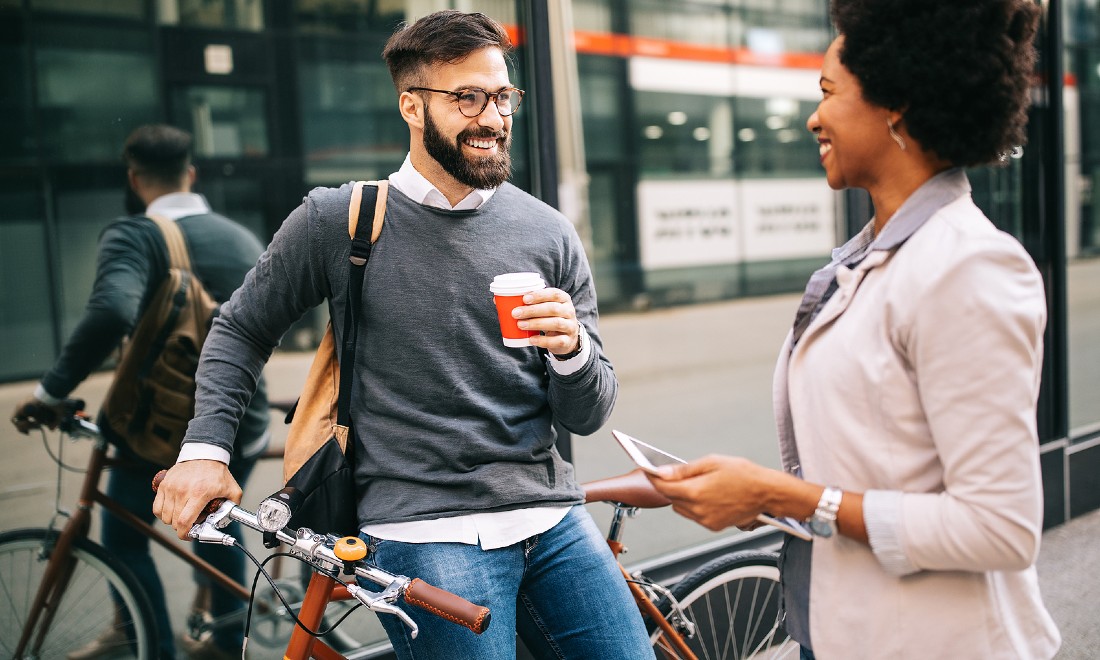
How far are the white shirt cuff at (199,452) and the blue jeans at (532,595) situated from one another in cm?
36

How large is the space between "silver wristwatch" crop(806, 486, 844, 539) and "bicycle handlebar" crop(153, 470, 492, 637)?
1.82 ft

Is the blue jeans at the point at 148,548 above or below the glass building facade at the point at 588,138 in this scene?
below

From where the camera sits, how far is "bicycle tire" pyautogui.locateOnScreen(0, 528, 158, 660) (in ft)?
9.30

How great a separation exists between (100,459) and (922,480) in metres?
2.48

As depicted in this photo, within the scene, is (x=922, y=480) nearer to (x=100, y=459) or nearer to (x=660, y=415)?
(x=100, y=459)

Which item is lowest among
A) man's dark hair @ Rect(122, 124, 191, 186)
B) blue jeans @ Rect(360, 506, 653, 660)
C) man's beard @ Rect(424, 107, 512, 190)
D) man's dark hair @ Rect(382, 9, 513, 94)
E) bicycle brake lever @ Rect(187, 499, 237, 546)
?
blue jeans @ Rect(360, 506, 653, 660)

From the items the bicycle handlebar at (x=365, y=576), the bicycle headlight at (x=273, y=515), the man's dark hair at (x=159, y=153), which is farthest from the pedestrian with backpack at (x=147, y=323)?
the bicycle headlight at (x=273, y=515)

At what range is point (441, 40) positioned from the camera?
2.09 metres

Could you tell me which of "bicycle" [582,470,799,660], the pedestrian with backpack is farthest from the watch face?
the pedestrian with backpack

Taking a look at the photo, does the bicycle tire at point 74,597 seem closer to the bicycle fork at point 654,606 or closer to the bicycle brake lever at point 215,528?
the bicycle brake lever at point 215,528

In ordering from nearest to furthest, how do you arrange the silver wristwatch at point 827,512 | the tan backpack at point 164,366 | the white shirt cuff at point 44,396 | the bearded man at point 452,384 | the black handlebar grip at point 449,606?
the silver wristwatch at point 827,512, the black handlebar grip at point 449,606, the bearded man at point 452,384, the white shirt cuff at point 44,396, the tan backpack at point 164,366

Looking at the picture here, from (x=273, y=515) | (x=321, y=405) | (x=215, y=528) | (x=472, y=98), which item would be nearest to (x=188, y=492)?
(x=215, y=528)

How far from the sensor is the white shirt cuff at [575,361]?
1.97m

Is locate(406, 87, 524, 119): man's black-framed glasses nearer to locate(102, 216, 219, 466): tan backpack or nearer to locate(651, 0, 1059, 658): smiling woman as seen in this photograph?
locate(651, 0, 1059, 658): smiling woman
